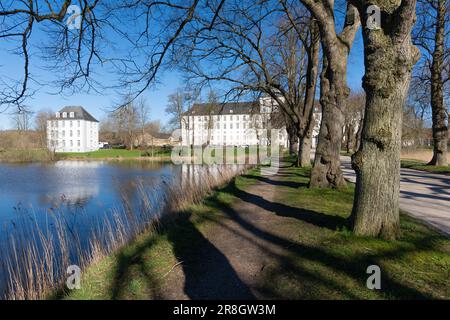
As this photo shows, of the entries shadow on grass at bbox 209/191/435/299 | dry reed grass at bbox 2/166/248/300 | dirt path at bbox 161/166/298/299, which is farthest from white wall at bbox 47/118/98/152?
shadow on grass at bbox 209/191/435/299

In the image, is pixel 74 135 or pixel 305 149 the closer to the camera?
pixel 305 149

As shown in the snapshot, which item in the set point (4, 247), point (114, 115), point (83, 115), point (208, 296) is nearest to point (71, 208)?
point (4, 247)

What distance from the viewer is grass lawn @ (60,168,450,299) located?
287 centimetres

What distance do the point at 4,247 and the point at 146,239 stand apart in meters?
4.32

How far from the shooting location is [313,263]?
11.3 feet

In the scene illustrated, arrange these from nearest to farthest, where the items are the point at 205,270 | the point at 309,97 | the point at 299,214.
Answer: the point at 205,270
the point at 299,214
the point at 309,97

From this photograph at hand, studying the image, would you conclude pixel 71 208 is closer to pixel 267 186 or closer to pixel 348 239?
pixel 267 186

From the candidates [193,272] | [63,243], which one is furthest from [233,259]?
[63,243]

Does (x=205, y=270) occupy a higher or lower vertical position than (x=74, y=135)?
lower

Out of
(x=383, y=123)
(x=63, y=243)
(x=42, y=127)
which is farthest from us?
(x=42, y=127)

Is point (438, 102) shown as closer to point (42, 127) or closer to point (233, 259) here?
point (233, 259)

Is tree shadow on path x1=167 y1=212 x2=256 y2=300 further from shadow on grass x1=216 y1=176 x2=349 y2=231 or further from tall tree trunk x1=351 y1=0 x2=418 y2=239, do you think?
tall tree trunk x1=351 y1=0 x2=418 y2=239

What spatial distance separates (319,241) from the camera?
417 cm

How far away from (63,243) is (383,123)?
5470 mm
